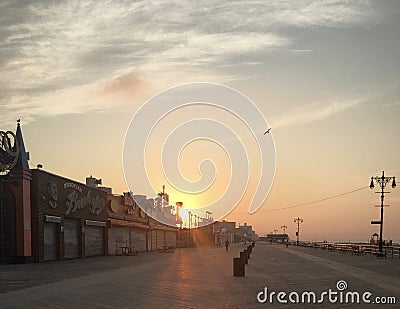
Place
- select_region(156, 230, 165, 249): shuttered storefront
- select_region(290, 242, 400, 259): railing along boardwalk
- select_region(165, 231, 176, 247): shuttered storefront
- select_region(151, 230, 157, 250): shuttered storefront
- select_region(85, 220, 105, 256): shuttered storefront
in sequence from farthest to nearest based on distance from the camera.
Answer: select_region(165, 231, 176, 247): shuttered storefront, select_region(156, 230, 165, 249): shuttered storefront, select_region(151, 230, 157, 250): shuttered storefront, select_region(290, 242, 400, 259): railing along boardwalk, select_region(85, 220, 105, 256): shuttered storefront

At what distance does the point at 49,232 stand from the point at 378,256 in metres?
30.3

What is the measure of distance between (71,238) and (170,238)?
4915 centimetres

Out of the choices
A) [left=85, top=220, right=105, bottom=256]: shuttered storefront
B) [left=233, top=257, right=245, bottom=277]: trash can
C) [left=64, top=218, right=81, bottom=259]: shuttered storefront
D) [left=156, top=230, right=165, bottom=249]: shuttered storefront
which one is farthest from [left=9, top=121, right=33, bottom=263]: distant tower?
[left=156, top=230, right=165, bottom=249]: shuttered storefront

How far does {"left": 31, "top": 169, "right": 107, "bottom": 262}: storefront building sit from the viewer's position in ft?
130

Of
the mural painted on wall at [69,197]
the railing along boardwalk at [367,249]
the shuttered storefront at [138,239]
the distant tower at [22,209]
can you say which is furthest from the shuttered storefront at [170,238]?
the distant tower at [22,209]

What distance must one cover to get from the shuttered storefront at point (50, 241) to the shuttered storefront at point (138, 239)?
75.9 ft

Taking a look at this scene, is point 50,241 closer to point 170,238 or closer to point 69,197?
point 69,197

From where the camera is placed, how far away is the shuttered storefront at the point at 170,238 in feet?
300

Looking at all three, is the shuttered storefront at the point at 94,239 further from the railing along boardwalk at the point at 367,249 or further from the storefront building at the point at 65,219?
the railing along boardwalk at the point at 367,249

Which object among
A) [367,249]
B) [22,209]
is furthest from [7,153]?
[367,249]

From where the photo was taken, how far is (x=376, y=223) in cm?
5531

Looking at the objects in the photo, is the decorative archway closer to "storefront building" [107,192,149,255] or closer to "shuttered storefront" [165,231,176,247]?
"storefront building" [107,192,149,255]

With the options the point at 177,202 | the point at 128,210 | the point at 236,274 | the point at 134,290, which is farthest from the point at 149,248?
the point at 134,290

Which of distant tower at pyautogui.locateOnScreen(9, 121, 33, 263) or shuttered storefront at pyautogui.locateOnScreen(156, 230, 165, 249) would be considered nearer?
distant tower at pyautogui.locateOnScreen(9, 121, 33, 263)
